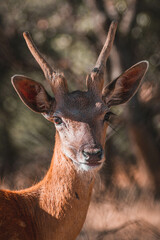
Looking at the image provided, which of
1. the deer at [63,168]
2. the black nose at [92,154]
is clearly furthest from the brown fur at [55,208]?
the black nose at [92,154]

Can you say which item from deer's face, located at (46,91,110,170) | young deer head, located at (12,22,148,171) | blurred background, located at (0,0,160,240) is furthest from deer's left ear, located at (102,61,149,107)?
blurred background, located at (0,0,160,240)

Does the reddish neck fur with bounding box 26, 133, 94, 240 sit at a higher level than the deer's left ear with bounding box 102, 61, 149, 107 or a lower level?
lower

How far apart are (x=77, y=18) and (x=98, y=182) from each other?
516 centimetres

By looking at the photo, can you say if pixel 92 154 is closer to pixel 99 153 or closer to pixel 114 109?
pixel 99 153

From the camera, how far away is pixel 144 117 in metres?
9.80

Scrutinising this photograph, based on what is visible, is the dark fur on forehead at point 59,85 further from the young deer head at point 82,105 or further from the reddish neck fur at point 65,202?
the reddish neck fur at point 65,202

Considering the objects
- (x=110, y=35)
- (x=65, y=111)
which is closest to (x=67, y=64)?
(x=110, y=35)

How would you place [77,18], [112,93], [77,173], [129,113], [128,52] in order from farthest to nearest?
1. [77,18]
2. [128,52]
3. [129,113]
4. [112,93]
5. [77,173]

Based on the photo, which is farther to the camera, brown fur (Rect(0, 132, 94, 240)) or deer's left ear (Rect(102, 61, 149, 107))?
deer's left ear (Rect(102, 61, 149, 107))

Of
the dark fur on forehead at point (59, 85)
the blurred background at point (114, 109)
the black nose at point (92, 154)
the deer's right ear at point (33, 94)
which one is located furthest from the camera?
the blurred background at point (114, 109)

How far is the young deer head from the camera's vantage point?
198 inches

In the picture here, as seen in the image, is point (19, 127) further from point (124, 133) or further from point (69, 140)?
point (69, 140)

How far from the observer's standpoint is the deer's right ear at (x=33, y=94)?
215 inches

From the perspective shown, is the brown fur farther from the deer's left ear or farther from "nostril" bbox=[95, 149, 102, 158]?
the deer's left ear
